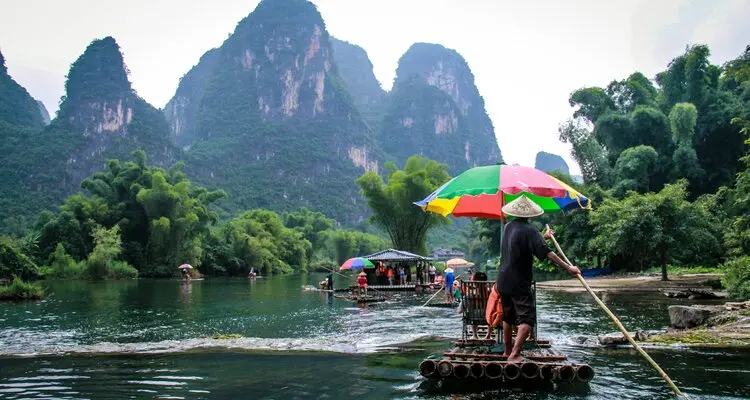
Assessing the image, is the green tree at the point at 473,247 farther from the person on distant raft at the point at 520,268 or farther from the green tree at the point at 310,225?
the person on distant raft at the point at 520,268

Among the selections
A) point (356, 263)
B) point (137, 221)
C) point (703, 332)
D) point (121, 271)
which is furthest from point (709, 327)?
point (137, 221)

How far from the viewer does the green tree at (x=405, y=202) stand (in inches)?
1906

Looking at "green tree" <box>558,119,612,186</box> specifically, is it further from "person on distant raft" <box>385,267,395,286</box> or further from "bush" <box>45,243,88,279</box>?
"bush" <box>45,243,88,279</box>

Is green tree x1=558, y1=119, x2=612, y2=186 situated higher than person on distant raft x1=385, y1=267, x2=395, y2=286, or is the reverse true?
green tree x1=558, y1=119, x2=612, y2=186

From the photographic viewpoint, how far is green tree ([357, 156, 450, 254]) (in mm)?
48406

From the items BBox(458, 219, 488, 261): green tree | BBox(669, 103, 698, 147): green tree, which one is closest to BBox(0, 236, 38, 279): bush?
BBox(669, 103, 698, 147): green tree

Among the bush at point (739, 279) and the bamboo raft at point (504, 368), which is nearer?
the bamboo raft at point (504, 368)

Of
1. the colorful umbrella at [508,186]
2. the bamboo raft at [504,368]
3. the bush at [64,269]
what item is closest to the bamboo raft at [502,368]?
the bamboo raft at [504,368]

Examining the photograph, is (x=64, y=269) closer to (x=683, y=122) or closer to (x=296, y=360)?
(x=296, y=360)

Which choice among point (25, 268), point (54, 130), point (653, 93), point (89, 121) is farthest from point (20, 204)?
point (653, 93)

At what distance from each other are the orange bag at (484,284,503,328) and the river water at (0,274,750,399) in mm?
992

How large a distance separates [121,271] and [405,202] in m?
24.4

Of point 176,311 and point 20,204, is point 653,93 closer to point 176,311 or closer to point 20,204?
point 176,311

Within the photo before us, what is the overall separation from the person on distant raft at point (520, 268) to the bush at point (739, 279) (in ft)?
36.9
